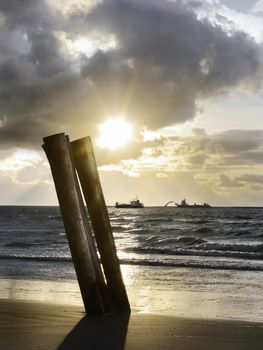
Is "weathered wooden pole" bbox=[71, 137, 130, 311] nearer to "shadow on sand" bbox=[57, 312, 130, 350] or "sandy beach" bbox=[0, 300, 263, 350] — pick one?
"shadow on sand" bbox=[57, 312, 130, 350]

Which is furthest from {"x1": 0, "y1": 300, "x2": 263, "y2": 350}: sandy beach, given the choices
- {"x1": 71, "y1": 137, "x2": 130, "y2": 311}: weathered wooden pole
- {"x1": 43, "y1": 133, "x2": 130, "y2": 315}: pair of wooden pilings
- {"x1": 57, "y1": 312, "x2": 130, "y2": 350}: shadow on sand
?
{"x1": 71, "y1": 137, "x2": 130, "y2": 311}: weathered wooden pole

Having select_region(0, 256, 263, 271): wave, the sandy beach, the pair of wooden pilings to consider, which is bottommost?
select_region(0, 256, 263, 271): wave

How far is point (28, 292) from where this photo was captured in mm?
10625

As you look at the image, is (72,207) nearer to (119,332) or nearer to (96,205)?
(96,205)

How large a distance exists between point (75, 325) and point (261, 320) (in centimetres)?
313

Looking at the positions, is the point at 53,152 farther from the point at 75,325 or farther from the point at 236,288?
the point at 236,288

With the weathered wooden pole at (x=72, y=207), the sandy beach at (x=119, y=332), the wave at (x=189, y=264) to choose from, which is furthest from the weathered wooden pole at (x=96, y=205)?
the wave at (x=189, y=264)

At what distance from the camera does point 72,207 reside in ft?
21.5

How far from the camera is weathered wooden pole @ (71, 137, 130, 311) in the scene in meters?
6.90

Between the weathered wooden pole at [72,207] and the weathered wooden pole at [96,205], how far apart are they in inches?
12.0

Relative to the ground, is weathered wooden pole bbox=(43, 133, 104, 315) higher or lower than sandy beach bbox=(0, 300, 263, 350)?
higher

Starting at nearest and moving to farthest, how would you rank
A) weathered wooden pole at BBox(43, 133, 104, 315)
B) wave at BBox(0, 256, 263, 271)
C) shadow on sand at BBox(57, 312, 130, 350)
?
1. shadow on sand at BBox(57, 312, 130, 350)
2. weathered wooden pole at BBox(43, 133, 104, 315)
3. wave at BBox(0, 256, 263, 271)

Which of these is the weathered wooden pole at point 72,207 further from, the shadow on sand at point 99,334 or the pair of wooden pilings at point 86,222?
the shadow on sand at point 99,334

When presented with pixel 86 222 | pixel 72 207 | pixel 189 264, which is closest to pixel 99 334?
pixel 86 222
